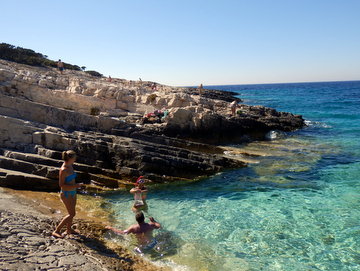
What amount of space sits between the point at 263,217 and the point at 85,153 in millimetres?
7679

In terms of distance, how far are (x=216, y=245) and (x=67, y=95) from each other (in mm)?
15854

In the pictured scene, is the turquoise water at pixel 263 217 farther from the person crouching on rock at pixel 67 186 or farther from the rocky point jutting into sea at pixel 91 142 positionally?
the person crouching on rock at pixel 67 186

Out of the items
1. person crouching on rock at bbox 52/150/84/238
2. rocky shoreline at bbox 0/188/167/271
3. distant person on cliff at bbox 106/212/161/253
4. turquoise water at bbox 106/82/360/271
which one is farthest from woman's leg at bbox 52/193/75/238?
turquoise water at bbox 106/82/360/271

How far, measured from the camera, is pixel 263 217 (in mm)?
9023

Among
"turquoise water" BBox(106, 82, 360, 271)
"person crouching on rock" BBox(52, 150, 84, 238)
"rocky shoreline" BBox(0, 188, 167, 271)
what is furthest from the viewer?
"turquoise water" BBox(106, 82, 360, 271)

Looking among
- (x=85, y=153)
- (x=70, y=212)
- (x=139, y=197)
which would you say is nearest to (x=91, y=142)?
(x=85, y=153)

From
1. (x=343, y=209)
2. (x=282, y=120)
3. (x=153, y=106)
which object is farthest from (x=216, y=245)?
(x=282, y=120)

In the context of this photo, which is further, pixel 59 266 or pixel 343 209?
pixel 343 209

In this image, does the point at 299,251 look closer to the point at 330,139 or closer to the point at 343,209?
the point at 343,209

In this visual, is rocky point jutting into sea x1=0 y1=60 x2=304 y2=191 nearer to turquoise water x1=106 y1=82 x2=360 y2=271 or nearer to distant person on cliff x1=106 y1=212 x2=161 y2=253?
turquoise water x1=106 y1=82 x2=360 y2=271

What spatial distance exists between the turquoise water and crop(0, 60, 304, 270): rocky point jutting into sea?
42.9 inches

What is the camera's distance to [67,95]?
19719 millimetres

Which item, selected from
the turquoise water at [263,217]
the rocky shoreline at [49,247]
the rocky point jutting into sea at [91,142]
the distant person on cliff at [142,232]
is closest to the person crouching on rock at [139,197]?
the turquoise water at [263,217]

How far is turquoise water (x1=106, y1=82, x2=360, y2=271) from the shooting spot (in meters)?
6.83
